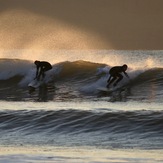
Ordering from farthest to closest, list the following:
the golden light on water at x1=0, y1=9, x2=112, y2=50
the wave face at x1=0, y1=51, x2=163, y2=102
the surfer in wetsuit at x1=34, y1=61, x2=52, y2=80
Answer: the golden light on water at x1=0, y1=9, x2=112, y2=50
the surfer in wetsuit at x1=34, y1=61, x2=52, y2=80
the wave face at x1=0, y1=51, x2=163, y2=102

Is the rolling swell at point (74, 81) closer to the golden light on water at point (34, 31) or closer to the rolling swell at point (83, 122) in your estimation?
the rolling swell at point (83, 122)

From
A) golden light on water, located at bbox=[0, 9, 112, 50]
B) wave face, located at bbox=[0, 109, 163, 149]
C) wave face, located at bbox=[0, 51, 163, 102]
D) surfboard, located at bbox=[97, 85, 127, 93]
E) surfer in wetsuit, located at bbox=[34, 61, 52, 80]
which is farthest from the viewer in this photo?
golden light on water, located at bbox=[0, 9, 112, 50]

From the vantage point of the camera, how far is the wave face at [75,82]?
77.4 feet

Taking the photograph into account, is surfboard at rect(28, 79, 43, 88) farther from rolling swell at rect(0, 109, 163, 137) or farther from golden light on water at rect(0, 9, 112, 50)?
golden light on water at rect(0, 9, 112, 50)

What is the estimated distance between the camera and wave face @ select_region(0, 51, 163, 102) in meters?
23.6

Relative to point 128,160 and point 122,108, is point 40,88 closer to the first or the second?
point 122,108

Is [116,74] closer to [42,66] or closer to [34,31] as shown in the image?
[42,66]

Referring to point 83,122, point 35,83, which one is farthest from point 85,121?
point 35,83

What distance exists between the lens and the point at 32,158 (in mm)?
12523

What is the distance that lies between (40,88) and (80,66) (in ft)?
18.7

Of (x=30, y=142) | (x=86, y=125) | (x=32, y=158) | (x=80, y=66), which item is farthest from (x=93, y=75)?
(x=32, y=158)

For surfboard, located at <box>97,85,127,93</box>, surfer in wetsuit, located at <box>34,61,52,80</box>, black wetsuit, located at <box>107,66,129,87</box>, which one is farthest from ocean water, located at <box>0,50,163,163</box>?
surfer in wetsuit, located at <box>34,61,52,80</box>

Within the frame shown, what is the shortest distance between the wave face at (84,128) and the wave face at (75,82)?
4.30 m

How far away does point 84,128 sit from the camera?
16281 mm
